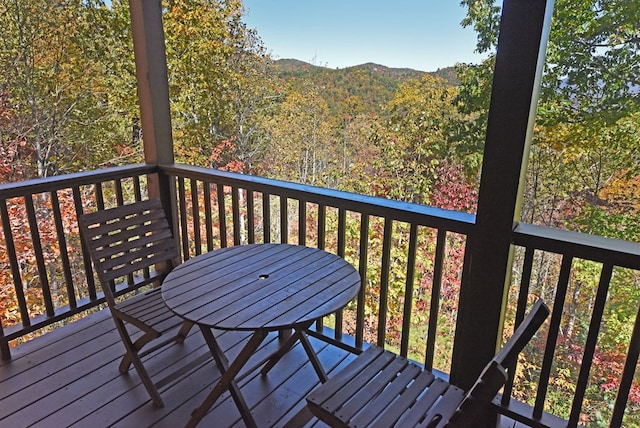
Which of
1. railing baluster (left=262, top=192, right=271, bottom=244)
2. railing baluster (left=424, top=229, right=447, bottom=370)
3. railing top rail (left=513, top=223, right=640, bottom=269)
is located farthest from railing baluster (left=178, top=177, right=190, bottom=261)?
railing top rail (left=513, top=223, right=640, bottom=269)

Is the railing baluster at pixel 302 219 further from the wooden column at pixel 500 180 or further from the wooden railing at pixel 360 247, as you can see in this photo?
the wooden column at pixel 500 180

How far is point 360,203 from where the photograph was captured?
85.4 inches

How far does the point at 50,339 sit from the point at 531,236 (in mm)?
2912

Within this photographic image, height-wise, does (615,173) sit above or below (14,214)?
above

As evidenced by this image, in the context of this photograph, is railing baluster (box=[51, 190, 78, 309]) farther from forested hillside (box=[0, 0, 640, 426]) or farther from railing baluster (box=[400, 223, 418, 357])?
forested hillside (box=[0, 0, 640, 426])

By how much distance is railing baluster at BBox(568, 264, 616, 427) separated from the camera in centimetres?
160

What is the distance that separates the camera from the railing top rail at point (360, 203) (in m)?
1.93

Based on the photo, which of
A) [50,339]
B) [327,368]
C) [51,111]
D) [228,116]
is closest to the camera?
[327,368]

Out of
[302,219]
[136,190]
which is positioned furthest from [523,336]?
[136,190]

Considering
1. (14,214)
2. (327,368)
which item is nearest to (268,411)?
(327,368)

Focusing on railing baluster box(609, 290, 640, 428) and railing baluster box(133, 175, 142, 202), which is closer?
railing baluster box(609, 290, 640, 428)

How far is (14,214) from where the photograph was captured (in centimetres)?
645

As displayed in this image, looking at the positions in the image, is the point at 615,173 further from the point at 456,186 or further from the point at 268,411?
the point at 268,411

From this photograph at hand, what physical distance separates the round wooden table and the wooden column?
0.59m
